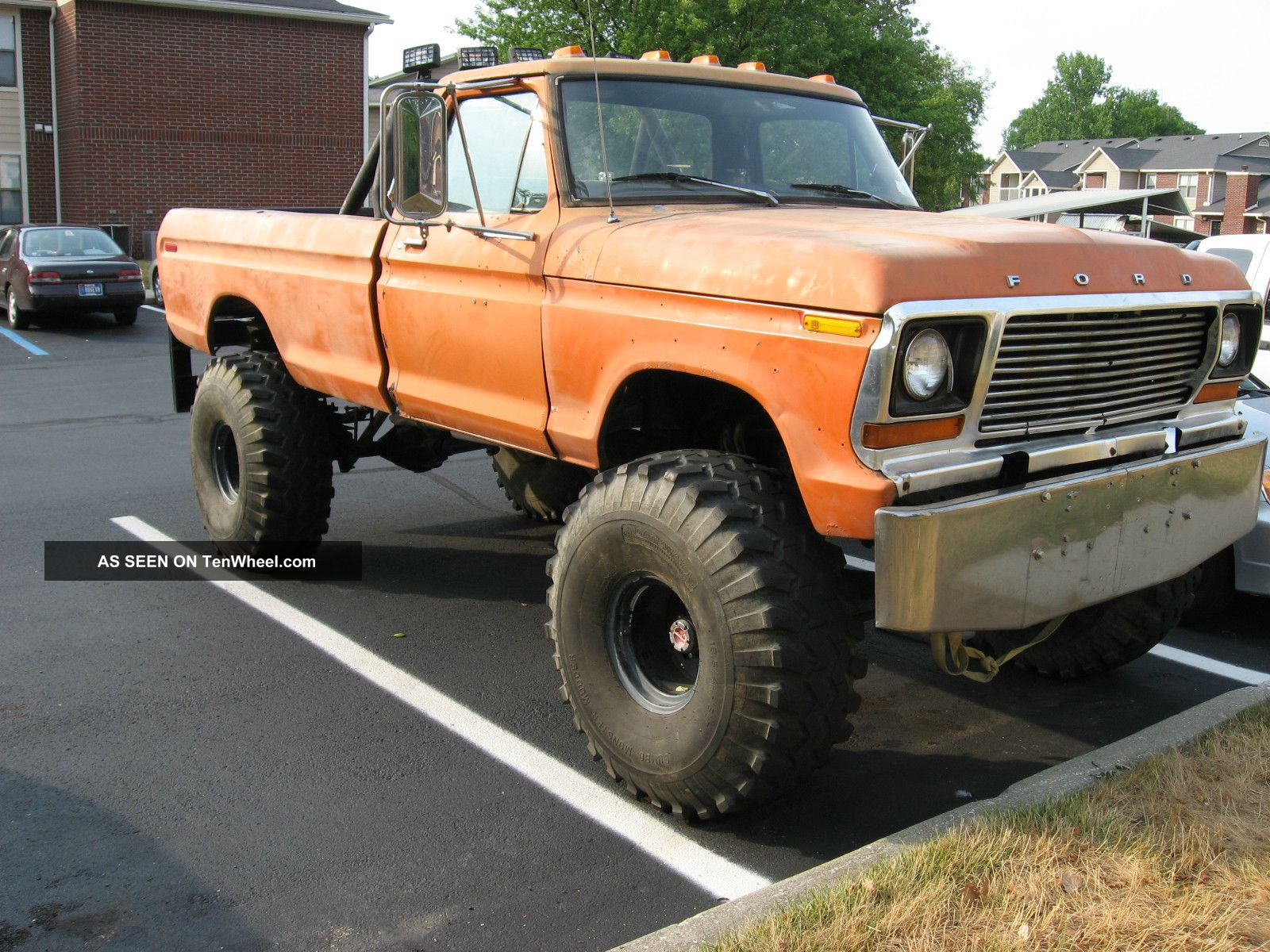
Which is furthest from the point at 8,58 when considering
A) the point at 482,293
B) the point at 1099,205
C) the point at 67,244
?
the point at 482,293

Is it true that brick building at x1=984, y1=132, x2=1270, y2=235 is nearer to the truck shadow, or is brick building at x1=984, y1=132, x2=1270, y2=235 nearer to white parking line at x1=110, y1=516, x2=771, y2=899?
white parking line at x1=110, y1=516, x2=771, y2=899

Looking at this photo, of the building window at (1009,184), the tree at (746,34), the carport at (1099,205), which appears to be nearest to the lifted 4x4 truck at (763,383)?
the carport at (1099,205)

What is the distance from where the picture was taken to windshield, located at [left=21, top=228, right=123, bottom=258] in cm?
1928

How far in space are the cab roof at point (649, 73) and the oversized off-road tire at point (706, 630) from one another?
1721mm

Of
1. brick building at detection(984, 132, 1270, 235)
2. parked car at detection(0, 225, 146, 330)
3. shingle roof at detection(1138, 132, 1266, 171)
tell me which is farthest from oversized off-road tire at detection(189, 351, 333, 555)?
shingle roof at detection(1138, 132, 1266, 171)

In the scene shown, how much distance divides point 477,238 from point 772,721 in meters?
2.25

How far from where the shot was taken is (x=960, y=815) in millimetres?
3713

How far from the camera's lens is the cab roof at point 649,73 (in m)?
4.78

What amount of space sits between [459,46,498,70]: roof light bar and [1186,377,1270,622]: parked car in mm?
3846

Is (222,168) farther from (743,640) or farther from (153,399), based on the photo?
(743,640)

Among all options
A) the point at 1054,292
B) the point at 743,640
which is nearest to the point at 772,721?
the point at 743,640

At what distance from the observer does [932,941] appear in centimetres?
308

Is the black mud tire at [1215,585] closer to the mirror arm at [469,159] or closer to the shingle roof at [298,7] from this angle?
the mirror arm at [469,159]

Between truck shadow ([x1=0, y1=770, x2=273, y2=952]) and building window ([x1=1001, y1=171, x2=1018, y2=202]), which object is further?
building window ([x1=1001, y1=171, x2=1018, y2=202])
